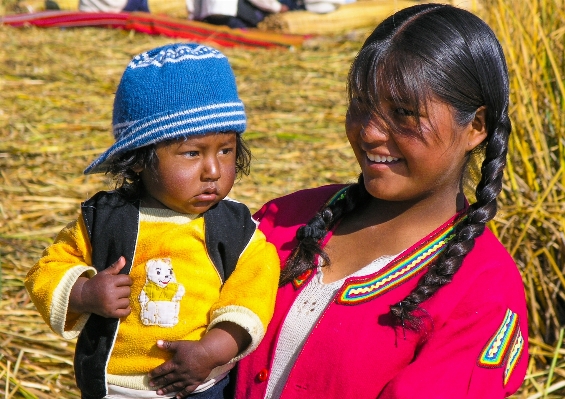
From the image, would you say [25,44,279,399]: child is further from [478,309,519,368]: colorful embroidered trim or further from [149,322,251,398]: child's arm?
[478,309,519,368]: colorful embroidered trim

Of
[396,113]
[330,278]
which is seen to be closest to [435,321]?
[330,278]

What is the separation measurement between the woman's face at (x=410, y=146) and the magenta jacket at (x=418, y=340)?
0.14 m

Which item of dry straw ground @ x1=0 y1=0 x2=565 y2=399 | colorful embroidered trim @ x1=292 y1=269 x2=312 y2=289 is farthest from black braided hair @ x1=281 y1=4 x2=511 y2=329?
dry straw ground @ x1=0 y1=0 x2=565 y2=399

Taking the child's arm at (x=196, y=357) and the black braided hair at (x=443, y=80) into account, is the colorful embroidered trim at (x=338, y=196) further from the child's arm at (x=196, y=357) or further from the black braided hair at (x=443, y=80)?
the child's arm at (x=196, y=357)

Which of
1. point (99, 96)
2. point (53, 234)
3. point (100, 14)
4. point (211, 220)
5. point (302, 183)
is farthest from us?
point (100, 14)

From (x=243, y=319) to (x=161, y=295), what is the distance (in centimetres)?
20

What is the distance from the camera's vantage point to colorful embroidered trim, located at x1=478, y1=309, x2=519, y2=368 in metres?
1.84

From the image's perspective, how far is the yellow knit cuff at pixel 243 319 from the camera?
1.92m

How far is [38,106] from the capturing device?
571cm

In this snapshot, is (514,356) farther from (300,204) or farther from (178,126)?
(178,126)

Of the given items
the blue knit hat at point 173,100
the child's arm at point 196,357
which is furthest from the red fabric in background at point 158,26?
the child's arm at point 196,357

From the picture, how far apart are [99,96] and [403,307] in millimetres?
4613

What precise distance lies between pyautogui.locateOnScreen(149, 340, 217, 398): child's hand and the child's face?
324mm

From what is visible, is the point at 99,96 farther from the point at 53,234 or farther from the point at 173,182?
the point at 173,182
